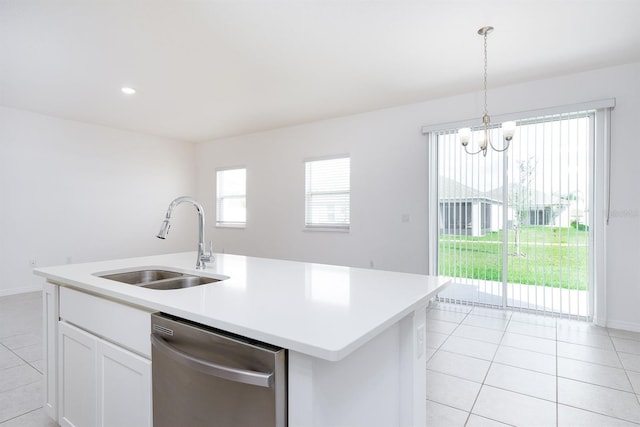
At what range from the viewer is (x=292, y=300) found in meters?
1.16

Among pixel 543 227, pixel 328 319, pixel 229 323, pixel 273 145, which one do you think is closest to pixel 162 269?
pixel 229 323

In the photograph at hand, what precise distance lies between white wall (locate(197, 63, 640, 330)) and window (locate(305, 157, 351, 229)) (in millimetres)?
143

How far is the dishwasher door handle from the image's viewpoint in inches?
32.7

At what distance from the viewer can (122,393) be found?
1.28m

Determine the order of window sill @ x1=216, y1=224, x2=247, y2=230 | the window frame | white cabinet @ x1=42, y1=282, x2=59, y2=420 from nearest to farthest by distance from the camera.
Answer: white cabinet @ x1=42, y1=282, x2=59, y2=420
the window frame
window sill @ x1=216, y1=224, x2=247, y2=230

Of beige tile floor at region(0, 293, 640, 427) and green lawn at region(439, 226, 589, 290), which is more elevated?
green lawn at region(439, 226, 589, 290)

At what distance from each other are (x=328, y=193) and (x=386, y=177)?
3.43ft

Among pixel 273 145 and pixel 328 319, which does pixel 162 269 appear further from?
pixel 273 145

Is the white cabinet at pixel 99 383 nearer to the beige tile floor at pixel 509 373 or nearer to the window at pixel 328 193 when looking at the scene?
the beige tile floor at pixel 509 373

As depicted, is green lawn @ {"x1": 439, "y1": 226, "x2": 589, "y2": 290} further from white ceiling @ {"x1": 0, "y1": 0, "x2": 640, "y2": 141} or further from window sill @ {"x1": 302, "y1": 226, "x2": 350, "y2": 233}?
white ceiling @ {"x1": 0, "y1": 0, "x2": 640, "y2": 141}

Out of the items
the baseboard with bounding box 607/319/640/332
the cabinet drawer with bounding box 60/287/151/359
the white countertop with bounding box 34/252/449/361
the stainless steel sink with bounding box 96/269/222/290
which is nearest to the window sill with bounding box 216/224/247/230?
the stainless steel sink with bounding box 96/269/222/290

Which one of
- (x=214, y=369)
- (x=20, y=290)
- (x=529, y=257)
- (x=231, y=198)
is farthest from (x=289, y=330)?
(x=231, y=198)

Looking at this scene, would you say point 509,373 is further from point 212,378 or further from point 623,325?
point 212,378

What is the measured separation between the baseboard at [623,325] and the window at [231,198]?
5.42 m
